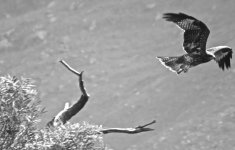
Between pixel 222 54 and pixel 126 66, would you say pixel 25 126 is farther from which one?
pixel 126 66

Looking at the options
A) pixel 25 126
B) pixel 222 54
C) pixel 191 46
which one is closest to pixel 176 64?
pixel 191 46

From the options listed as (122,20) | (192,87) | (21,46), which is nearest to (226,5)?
(122,20)

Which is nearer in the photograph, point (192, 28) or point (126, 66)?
point (192, 28)

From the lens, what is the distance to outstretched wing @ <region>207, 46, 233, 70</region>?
1039cm

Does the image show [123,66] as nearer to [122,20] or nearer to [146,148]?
[122,20]

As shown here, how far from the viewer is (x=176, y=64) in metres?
10.5

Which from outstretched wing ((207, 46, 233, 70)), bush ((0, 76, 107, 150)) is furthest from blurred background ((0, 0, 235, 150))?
bush ((0, 76, 107, 150))

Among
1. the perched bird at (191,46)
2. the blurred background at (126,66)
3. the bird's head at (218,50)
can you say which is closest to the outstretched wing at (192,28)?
the perched bird at (191,46)

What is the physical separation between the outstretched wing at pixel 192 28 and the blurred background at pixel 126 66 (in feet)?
173

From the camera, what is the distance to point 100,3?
124m

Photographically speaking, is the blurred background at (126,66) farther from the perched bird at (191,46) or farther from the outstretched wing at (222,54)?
the perched bird at (191,46)

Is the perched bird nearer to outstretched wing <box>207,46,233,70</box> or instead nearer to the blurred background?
outstretched wing <box>207,46,233,70</box>

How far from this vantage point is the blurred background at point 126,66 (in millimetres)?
70375

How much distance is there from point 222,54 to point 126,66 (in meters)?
86.2
